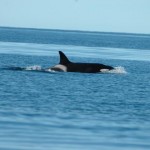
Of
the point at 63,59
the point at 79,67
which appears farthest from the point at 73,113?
the point at 79,67

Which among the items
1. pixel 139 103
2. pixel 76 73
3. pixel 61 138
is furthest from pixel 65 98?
pixel 76 73

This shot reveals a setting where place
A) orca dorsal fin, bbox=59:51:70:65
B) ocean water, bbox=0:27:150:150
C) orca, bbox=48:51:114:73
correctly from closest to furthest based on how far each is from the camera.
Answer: ocean water, bbox=0:27:150:150
orca dorsal fin, bbox=59:51:70:65
orca, bbox=48:51:114:73

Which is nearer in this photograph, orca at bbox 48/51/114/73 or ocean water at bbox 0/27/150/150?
ocean water at bbox 0/27/150/150

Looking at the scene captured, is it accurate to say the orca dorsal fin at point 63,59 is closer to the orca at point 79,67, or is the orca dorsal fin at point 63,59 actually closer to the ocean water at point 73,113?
the orca at point 79,67

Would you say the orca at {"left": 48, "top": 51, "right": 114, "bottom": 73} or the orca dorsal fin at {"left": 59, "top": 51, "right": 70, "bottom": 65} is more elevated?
the orca dorsal fin at {"left": 59, "top": 51, "right": 70, "bottom": 65}

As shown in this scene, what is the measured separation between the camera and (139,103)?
1209 inches

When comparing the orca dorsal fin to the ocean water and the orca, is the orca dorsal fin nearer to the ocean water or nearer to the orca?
the orca

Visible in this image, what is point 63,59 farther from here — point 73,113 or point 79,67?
point 73,113

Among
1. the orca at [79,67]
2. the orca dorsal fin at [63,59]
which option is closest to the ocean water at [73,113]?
the orca dorsal fin at [63,59]

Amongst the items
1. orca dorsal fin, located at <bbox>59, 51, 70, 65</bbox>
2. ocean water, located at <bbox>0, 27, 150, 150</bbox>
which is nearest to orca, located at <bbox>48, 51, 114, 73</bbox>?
orca dorsal fin, located at <bbox>59, 51, 70, 65</bbox>

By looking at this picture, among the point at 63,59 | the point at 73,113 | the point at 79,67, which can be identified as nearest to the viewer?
the point at 73,113

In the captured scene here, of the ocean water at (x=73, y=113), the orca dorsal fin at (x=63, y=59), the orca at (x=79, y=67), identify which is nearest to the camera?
the ocean water at (x=73, y=113)

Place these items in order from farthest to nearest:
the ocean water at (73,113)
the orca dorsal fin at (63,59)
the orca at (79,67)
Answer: the orca at (79,67) < the orca dorsal fin at (63,59) < the ocean water at (73,113)

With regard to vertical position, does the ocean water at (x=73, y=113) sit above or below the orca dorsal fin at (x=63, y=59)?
below
